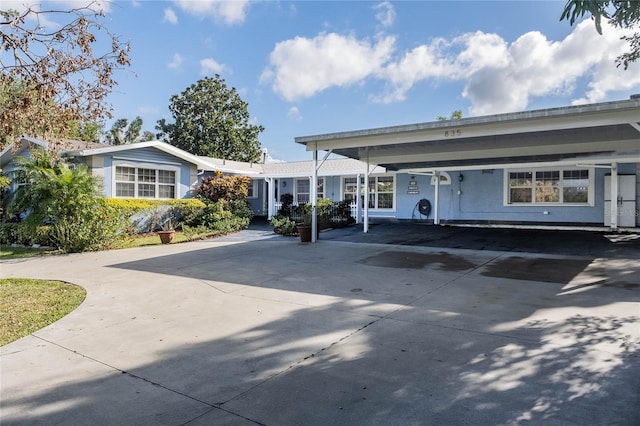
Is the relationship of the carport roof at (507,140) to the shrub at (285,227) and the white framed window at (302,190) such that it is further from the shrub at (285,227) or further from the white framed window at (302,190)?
the white framed window at (302,190)

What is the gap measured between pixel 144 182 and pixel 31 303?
11.3m

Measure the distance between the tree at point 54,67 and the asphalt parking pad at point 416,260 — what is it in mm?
6106

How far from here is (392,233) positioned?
14219 mm

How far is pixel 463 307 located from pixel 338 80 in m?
20.5

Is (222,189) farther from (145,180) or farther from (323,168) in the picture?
(323,168)

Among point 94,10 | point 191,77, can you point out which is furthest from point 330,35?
point 191,77

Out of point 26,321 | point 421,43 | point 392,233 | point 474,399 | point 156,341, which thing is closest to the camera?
point 474,399

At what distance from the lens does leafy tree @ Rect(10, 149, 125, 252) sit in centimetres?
1108

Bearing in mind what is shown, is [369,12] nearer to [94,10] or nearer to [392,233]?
[392,233]

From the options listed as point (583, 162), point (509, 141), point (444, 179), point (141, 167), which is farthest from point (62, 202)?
point (583, 162)

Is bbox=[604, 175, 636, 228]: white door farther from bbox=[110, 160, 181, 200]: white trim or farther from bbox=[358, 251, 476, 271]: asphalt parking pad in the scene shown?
bbox=[110, 160, 181, 200]: white trim

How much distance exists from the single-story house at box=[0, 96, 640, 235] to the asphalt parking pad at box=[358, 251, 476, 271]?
309cm

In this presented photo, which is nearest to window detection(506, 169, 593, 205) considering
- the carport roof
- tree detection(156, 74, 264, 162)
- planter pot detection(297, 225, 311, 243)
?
the carport roof

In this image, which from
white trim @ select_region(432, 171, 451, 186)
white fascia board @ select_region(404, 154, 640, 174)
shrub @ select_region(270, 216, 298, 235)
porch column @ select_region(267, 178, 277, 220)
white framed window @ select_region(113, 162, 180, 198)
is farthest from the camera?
porch column @ select_region(267, 178, 277, 220)
